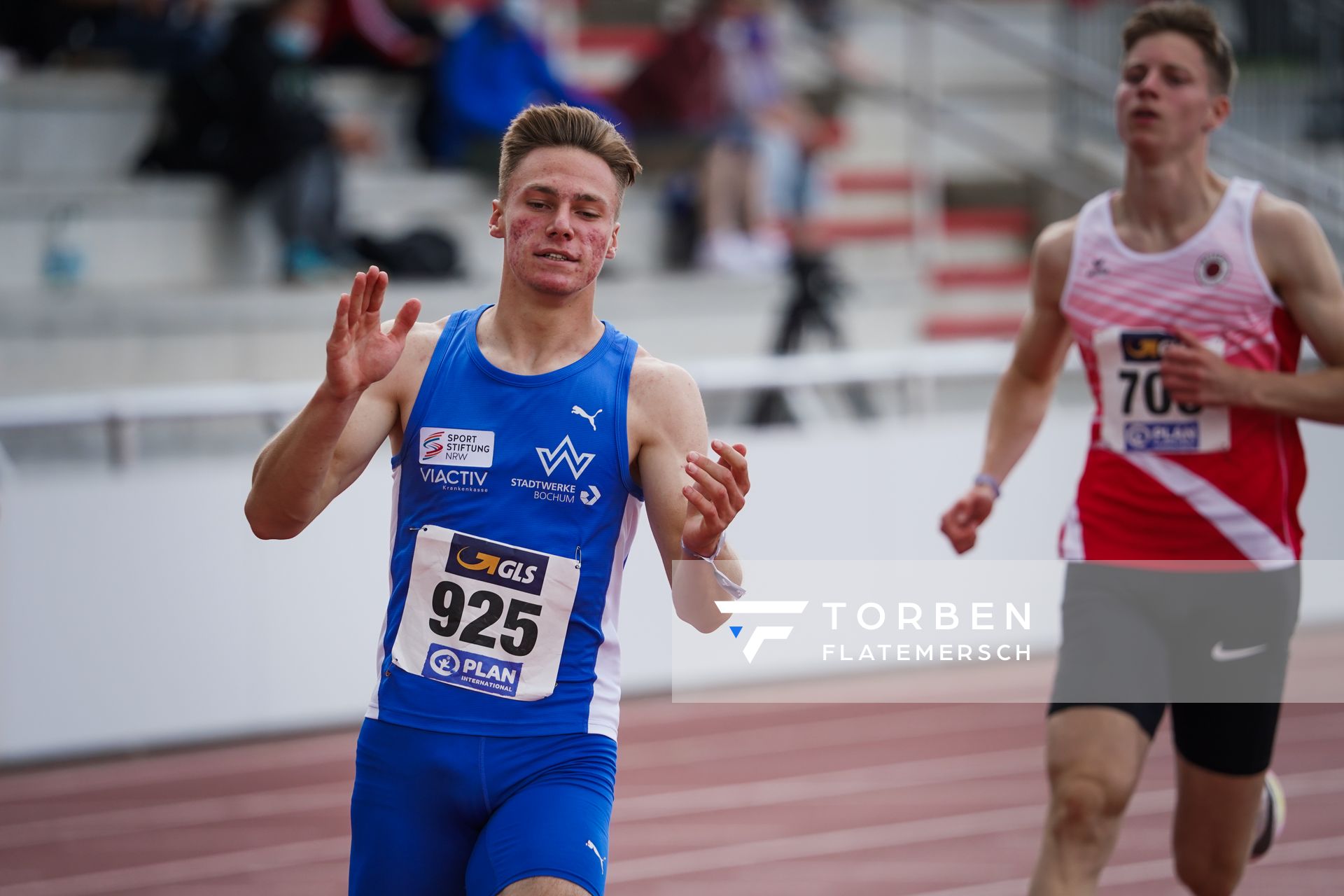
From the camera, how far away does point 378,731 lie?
3283mm

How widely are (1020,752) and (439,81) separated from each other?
248 inches

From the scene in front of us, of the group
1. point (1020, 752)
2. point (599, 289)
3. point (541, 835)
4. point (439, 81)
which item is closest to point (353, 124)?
point (439, 81)

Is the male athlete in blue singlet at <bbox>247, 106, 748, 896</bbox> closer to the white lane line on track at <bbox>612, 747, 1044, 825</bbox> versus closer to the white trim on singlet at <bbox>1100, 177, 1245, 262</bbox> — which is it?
the white trim on singlet at <bbox>1100, 177, 1245, 262</bbox>

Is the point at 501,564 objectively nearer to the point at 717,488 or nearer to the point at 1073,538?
the point at 717,488

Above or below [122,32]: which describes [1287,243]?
below

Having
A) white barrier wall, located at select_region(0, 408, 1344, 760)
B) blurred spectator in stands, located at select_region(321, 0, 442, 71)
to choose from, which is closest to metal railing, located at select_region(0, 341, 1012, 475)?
white barrier wall, located at select_region(0, 408, 1344, 760)

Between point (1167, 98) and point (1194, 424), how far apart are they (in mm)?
862

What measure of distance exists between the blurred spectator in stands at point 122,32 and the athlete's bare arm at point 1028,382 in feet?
24.4

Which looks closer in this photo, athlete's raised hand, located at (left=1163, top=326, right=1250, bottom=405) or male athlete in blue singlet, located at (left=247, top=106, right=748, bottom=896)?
male athlete in blue singlet, located at (left=247, top=106, right=748, bottom=896)

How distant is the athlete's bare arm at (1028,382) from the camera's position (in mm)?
4633

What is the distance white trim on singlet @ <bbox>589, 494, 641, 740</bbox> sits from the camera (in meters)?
3.34

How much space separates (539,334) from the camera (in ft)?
11.1

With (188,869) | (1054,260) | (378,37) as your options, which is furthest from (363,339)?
(378,37)

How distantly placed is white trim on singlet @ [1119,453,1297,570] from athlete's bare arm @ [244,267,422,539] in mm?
A: 2225
